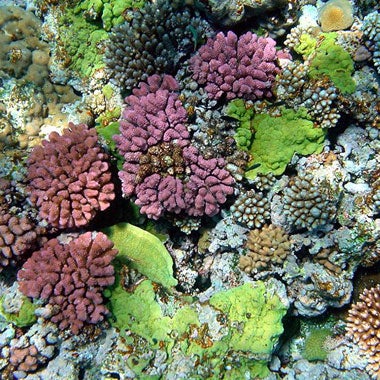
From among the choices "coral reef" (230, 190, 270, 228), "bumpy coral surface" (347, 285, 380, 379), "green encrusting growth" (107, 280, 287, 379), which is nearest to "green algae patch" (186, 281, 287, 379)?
"green encrusting growth" (107, 280, 287, 379)

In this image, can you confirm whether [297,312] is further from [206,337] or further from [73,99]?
[73,99]

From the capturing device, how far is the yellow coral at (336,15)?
187 inches

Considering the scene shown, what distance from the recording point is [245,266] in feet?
15.9

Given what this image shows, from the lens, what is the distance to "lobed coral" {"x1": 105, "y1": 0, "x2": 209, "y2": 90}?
489 centimetres

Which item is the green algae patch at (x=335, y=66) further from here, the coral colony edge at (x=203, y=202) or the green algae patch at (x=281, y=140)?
the green algae patch at (x=281, y=140)

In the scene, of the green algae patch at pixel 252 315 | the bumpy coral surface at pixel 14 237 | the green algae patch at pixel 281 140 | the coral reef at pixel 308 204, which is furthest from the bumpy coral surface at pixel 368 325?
the bumpy coral surface at pixel 14 237

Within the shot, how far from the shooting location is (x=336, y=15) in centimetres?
479

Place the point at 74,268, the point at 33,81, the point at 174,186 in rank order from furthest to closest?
1. the point at 33,81
2. the point at 174,186
3. the point at 74,268

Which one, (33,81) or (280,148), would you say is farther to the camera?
(33,81)

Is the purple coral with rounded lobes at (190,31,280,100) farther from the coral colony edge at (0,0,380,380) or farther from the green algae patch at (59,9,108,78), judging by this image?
the green algae patch at (59,9,108,78)

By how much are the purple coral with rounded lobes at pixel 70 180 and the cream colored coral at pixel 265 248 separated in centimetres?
202

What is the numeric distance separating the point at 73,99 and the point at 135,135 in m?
1.72

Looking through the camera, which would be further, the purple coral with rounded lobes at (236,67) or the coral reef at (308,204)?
the purple coral with rounded lobes at (236,67)

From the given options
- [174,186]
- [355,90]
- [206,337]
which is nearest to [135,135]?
Result: [174,186]
